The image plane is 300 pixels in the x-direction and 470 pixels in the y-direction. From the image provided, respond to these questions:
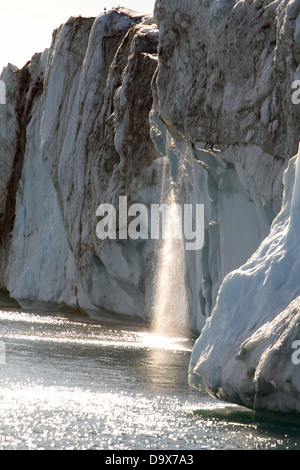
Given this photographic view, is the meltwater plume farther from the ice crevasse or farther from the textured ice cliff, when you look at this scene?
the ice crevasse

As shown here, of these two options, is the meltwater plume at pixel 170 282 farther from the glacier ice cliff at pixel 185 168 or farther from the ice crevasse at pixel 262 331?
→ the ice crevasse at pixel 262 331

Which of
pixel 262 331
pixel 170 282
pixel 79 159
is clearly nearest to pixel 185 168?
pixel 170 282

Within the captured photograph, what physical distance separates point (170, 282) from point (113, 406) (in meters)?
17.4

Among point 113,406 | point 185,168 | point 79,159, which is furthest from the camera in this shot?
point 79,159

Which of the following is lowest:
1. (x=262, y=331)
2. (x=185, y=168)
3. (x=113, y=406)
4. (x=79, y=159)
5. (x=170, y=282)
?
(x=113, y=406)

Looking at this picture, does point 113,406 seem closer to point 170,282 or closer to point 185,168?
point 185,168

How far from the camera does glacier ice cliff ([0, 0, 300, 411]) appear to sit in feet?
37.9

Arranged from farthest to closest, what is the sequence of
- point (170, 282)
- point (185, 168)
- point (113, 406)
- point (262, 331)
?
point (170, 282) < point (185, 168) < point (113, 406) < point (262, 331)

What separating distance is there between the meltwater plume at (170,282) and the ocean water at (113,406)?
20.1 feet

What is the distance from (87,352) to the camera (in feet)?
69.2

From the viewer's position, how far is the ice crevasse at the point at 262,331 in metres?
10.1

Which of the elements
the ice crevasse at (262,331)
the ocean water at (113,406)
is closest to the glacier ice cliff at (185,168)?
the ice crevasse at (262,331)

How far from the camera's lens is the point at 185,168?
27.0m

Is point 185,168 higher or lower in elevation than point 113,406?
higher
